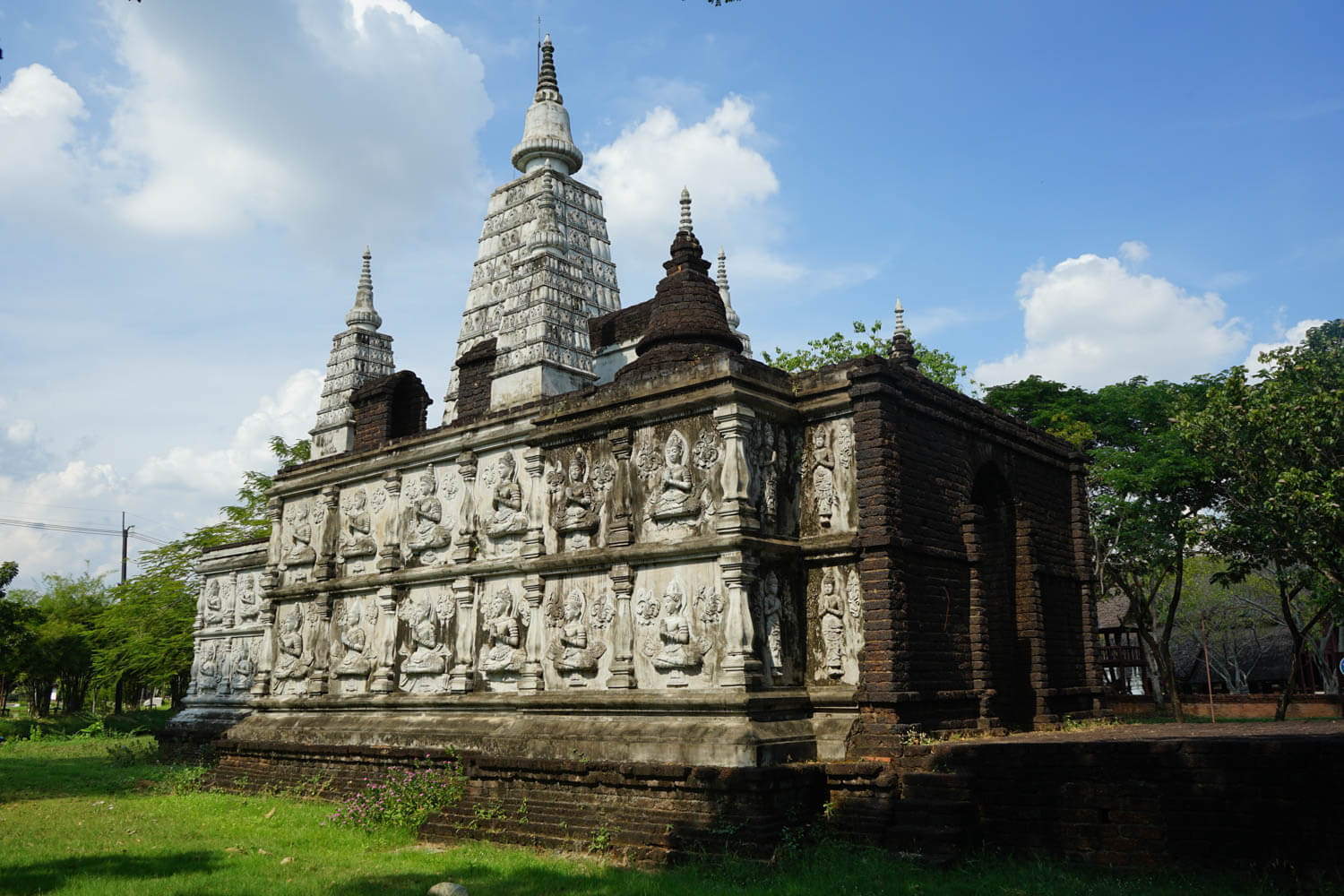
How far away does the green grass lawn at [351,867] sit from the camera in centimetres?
878

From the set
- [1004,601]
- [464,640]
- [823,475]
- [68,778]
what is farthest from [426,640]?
[68,778]

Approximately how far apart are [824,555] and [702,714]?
2.34 meters

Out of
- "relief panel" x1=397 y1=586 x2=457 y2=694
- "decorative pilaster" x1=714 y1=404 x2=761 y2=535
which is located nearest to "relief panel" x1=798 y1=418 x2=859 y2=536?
"decorative pilaster" x1=714 y1=404 x2=761 y2=535

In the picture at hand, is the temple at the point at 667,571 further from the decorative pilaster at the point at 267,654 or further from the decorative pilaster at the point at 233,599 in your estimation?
the decorative pilaster at the point at 233,599

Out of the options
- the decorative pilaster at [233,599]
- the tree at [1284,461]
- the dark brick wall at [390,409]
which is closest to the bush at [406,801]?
the dark brick wall at [390,409]

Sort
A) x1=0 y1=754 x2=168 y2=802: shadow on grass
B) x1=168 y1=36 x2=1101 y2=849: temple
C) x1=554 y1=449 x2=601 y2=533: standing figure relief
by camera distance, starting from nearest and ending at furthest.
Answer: x1=168 y1=36 x2=1101 y2=849: temple < x1=554 y1=449 x2=601 y2=533: standing figure relief < x1=0 y1=754 x2=168 y2=802: shadow on grass

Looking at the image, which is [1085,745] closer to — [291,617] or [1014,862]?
[1014,862]

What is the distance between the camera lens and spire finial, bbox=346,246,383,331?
83.8 feet

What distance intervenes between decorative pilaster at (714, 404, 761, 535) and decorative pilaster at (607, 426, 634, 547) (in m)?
1.39

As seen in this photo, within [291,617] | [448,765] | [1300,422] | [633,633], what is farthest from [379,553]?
[1300,422]

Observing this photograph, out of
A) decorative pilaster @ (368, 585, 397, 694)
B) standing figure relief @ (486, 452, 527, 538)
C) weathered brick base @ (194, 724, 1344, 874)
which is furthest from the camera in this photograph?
decorative pilaster @ (368, 585, 397, 694)

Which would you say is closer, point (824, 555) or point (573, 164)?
point (824, 555)

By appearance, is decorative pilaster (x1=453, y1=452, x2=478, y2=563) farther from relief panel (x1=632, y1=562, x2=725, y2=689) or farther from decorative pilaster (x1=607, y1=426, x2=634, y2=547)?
relief panel (x1=632, y1=562, x2=725, y2=689)

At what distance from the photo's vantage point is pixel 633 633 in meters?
12.2
